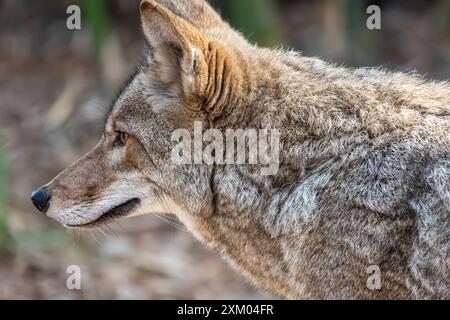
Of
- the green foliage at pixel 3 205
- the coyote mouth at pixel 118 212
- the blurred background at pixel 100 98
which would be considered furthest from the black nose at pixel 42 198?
the green foliage at pixel 3 205

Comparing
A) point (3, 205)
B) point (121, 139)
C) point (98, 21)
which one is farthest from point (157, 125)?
point (98, 21)

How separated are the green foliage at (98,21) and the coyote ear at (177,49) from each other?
21.2 feet

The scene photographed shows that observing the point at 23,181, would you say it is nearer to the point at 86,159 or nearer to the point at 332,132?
the point at 86,159

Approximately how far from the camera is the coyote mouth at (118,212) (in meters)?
5.37

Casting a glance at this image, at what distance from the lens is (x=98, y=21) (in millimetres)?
11422

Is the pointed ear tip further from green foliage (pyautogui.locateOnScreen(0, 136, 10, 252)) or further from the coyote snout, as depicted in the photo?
green foliage (pyautogui.locateOnScreen(0, 136, 10, 252))

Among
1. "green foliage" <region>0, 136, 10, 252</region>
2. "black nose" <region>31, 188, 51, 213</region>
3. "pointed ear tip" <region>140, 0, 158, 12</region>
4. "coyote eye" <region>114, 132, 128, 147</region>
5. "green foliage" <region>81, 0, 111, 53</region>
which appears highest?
"green foliage" <region>81, 0, 111, 53</region>

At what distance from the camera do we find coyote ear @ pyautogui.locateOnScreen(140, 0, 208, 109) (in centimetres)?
467

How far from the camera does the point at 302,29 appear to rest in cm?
1349

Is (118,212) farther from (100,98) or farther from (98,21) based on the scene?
(100,98)

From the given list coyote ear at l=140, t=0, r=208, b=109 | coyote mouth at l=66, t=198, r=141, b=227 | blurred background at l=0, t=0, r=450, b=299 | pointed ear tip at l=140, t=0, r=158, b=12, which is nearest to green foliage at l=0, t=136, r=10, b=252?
blurred background at l=0, t=0, r=450, b=299

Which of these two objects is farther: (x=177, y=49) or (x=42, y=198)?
(x=42, y=198)

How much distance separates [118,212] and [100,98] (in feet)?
22.5

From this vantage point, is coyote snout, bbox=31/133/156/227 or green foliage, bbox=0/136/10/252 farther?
green foliage, bbox=0/136/10/252
